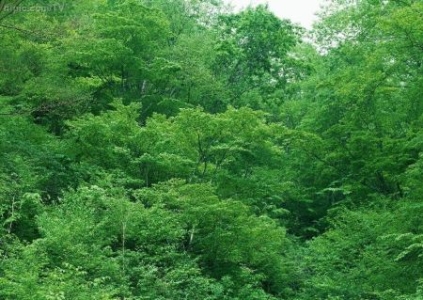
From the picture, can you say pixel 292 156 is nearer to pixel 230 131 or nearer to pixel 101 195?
pixel 230 131

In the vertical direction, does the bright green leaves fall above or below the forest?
above

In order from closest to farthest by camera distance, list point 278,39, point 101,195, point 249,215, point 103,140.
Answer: point 101,195
point 249,215
point 103,140
point 278,39

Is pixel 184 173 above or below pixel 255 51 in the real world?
below

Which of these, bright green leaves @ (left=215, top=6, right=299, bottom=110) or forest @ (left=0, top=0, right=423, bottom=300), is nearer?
forest @ (left=0, top=0, right=423, bottom=300)

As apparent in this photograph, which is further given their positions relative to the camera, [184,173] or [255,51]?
[255,51]

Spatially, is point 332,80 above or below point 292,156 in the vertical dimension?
above

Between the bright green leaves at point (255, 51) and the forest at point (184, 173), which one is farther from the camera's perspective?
the bright green leaves at point (255, 51)

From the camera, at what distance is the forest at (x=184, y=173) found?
10.0 meters

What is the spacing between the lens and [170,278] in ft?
32.8

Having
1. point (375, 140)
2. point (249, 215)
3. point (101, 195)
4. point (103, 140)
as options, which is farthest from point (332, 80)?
point (101, 195)

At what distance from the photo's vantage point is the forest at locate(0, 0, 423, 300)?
10008 mm

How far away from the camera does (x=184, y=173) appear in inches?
529

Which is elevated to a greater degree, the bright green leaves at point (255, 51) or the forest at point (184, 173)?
the bright green leaves at point (255, 51)

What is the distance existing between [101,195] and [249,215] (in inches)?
143
